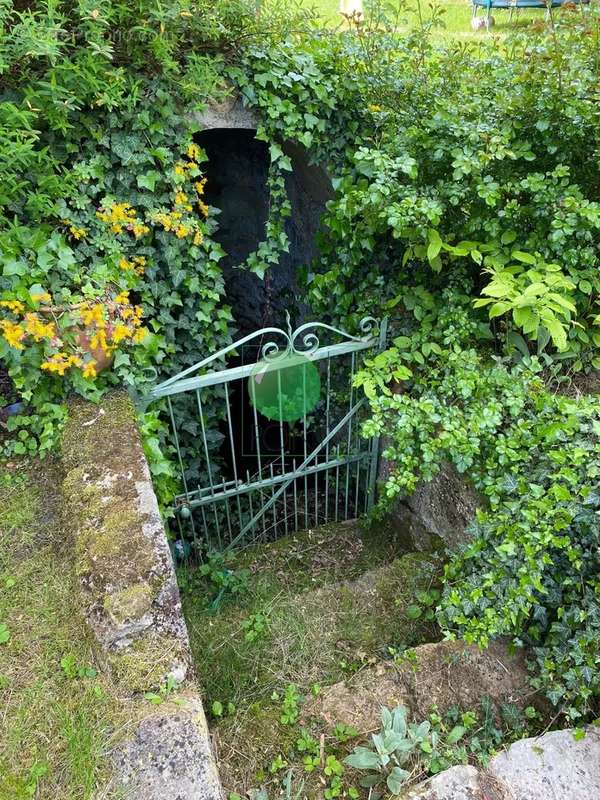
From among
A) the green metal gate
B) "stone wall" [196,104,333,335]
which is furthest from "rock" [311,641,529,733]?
"stone wall" [196,104,333,335]

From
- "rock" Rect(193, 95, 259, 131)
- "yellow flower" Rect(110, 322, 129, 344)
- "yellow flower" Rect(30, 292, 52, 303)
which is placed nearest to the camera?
"yellow flower" Rect(30, 292, 52, 303)

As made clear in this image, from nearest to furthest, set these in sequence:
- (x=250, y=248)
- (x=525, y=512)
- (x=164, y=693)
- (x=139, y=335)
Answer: (x=164, y=693)
(x=525, y=512)
(x=139, y=335)
(x=250, y=248)

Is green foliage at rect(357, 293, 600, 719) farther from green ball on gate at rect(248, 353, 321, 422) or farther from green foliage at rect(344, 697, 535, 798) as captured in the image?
green ball on gate at rect(248, 353, 321, 422)

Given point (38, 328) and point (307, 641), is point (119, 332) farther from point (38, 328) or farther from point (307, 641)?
point (307, 641)

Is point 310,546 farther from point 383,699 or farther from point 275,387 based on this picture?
point 383,699

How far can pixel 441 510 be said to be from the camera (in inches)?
125

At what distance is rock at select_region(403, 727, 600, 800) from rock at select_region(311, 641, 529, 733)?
0.24 m

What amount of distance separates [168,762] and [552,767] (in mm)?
1382

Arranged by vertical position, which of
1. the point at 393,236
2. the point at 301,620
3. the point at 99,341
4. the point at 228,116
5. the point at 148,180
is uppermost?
the point at 228,116

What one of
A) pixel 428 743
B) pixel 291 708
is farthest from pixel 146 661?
pixel 428 743

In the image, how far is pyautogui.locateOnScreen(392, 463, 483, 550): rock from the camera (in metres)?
2.96

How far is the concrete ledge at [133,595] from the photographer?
67.1 inches

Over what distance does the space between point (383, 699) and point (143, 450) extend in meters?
1.51

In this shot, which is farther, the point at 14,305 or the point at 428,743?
the point at 14,305
